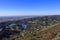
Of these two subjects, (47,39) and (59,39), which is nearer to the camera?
(59,39)

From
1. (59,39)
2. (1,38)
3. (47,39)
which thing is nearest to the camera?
(59,39)

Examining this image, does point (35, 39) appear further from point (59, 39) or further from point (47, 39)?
point (59, 39)

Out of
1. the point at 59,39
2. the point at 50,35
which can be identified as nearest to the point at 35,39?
the point at 50,35

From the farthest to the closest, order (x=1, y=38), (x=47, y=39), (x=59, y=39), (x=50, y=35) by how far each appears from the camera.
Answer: (x=1, y=38), (x=50, y=35), (x=47, y=39), (x=59, y=39)

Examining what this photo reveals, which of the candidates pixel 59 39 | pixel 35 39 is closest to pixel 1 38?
pixel 35 39

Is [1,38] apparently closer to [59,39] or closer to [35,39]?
[35,39]

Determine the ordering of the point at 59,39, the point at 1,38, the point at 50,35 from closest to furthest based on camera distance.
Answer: the point at 59,39, the point at 50,35, the point at 1,38

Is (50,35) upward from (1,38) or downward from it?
upward

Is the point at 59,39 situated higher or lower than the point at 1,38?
higher

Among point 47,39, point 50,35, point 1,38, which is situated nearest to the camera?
point 47,39
